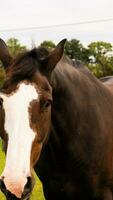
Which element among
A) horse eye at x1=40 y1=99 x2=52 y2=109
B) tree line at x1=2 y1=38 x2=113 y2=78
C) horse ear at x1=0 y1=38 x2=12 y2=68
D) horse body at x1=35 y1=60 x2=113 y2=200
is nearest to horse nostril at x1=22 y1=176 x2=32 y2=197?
horse eye at x1=40 y1=99 x2=52 y2=109

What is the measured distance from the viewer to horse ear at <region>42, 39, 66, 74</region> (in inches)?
178

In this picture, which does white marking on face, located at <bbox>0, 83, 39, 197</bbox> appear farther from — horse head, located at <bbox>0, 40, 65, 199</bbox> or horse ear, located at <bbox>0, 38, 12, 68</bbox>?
horse ear, located at <bbox>0, 38, 12, 68</bbox>

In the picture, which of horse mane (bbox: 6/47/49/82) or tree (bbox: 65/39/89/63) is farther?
tree (bbox: 65/39/89/63)

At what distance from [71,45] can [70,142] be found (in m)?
55.2

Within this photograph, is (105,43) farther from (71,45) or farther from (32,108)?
(32,108)

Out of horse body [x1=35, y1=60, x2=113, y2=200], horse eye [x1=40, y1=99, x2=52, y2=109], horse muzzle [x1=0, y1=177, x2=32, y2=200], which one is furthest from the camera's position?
horse body [x1=35, y1=60, x2=113, y2=200]

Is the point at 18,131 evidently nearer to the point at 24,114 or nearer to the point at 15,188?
the point at 24,114

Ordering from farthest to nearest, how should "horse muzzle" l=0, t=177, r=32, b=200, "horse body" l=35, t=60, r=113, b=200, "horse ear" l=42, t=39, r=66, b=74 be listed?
"horse body" l=35, t=60, r=113, b=200 < "horse ear" l=42, t=39, r=66, b=74 < "horse muzzle" l=0, t=177, r=32, b=200

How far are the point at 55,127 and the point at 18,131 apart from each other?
1023 millimetres

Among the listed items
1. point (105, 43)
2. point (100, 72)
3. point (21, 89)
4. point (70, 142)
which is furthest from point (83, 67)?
point (105, 43)

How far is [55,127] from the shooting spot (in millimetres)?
4988

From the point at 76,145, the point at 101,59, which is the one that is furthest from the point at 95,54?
the point at 76,145

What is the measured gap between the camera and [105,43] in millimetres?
68750

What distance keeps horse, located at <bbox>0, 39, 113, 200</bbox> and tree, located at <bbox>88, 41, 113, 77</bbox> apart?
2050 inches
